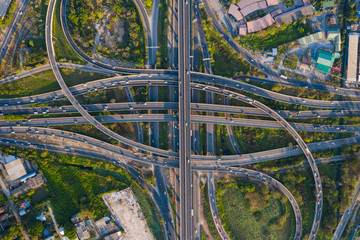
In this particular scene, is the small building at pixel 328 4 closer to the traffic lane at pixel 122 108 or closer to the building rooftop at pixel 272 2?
the building rooftop at pixel 272 2

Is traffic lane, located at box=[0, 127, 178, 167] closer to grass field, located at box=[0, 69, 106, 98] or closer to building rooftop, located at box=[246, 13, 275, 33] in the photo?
grass field, located at box=[0, 69, 106, 98]

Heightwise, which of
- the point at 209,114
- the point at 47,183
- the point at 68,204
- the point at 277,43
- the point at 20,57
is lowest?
the point at 68,204

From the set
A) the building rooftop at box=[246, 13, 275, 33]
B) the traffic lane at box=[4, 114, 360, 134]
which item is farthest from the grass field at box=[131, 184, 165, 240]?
the building rooftop at box=[246, 13, 275, 33]

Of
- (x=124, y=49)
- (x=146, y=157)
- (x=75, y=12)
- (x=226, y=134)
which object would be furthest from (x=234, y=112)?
(x=75, y=12)

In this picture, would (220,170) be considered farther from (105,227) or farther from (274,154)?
(105,227)

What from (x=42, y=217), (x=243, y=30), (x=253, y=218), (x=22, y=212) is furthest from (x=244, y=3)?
(x=22, y=212)

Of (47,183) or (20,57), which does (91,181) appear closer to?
(47,183)
